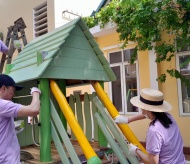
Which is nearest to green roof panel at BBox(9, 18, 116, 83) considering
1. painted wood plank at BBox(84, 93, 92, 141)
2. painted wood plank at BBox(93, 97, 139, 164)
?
painted wood plank at BBox(93, 97, 139, 164)

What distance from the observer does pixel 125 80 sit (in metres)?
6.19

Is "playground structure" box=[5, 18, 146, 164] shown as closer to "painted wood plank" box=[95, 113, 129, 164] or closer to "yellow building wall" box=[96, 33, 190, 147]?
"painted wood plank" box=[95, 113, 129, 164]

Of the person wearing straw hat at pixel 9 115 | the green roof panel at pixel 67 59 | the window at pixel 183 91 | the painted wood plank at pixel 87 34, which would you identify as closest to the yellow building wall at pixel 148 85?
the window at pixel 183 91

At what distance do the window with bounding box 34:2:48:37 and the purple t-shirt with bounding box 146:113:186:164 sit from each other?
688 centimetres

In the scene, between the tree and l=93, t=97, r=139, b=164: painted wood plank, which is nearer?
l=93, t=97, r=139, b=164: painted wood plank

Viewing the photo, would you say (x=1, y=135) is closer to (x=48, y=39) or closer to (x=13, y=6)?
(x=48, y=39)

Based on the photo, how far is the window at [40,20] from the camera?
8117mm

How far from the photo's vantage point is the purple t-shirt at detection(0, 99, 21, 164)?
6.10 feet

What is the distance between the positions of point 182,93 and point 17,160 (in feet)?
14.0

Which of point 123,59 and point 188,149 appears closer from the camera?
point 188,149

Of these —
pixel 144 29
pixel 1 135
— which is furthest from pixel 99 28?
pixel 1 135

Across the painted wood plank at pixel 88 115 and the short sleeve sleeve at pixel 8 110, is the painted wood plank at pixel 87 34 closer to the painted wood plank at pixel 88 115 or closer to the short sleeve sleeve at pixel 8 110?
the painted wood plank at pixel 88 115

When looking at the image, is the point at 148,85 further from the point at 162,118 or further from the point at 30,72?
the point at 162,118

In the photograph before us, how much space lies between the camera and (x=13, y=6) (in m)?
9.41
